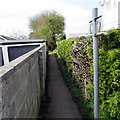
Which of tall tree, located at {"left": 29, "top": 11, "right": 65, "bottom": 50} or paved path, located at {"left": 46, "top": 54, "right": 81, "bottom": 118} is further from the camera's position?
tall tree, located at {"left": 29, "top": 11, "right": 65, "bottom": 50}

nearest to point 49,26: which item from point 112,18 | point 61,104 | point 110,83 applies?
point 112,18

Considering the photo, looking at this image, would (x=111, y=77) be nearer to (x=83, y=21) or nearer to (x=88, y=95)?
(x=88, y=95)

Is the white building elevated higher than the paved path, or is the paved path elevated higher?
the white building

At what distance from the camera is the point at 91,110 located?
4316mm

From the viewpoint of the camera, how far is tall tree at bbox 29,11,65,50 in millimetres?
31547

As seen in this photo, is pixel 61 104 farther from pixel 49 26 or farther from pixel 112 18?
pixel 49 26

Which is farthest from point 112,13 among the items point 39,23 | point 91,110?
point 39,23

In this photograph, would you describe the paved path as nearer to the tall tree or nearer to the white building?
the white building

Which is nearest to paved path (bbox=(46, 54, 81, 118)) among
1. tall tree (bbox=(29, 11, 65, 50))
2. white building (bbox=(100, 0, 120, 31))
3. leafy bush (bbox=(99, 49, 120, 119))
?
leafy bush (bbox=(99, 49, 120, 119))

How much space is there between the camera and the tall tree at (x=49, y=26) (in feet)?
104

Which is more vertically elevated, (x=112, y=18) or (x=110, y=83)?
(x=112, y=18)

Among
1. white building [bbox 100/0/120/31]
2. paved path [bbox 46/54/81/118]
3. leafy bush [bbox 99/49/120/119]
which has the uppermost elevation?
white building [bbox 100/0/120/31]

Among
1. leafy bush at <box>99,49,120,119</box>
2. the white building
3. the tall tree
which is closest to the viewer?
leafy bush at <box>99,49,120,119</box>

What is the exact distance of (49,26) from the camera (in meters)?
31.5
